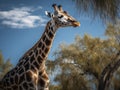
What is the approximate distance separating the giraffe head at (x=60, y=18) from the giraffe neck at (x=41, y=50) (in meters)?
0.15

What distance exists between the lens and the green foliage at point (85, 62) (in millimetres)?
14664

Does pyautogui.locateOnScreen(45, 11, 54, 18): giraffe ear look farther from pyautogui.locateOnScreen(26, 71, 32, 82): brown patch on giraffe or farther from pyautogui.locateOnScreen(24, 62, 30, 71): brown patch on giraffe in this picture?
pyautogui.locateOnScreen(26, 71, 32, 82): brown patch on giraffe

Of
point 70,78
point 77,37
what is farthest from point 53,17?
point 77,37

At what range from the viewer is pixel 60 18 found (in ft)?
20.6

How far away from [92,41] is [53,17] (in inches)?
366

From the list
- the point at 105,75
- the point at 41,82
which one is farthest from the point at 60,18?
the point at 105,75

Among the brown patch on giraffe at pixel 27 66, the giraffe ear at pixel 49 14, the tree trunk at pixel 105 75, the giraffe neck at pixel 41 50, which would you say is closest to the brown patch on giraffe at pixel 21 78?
the brown patch on giraffe at pixel 27 66

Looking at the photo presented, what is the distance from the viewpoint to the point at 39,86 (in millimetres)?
5848

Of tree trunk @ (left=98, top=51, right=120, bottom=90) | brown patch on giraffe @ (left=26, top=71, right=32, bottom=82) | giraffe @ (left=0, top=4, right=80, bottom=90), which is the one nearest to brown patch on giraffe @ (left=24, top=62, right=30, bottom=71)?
giraffe @ (left=0, top=4, right=80, bottom=90)

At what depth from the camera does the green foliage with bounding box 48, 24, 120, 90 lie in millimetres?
14664

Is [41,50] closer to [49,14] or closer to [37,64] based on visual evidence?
[37,64]

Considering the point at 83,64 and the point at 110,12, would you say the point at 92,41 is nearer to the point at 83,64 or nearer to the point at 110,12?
the point at 83,64

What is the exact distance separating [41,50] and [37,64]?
0.39 m

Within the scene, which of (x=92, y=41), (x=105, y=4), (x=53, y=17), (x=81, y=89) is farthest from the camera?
(x=92, y=41)
